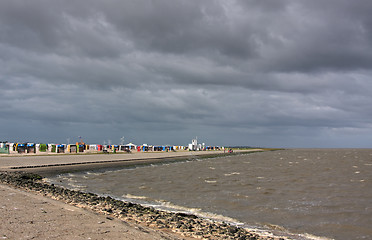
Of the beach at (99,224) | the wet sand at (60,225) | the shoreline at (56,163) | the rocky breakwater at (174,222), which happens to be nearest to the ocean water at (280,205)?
the rocky breakwater at (174,222)

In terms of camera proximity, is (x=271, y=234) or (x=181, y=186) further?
(x=181, y=186)

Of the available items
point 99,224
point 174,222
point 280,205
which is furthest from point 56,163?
point 99,224

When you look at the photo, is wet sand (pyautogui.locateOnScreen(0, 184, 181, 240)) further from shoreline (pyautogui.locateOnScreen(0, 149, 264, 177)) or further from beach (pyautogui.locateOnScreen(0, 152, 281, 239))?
shoreline (pyautogui.locateOnScreen(0, 149, 264, 177))

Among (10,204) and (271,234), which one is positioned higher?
(10,204)

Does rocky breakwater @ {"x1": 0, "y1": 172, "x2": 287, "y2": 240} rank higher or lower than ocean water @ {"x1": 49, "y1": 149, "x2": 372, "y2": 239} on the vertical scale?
higher

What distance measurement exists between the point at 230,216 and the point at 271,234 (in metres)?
2.92

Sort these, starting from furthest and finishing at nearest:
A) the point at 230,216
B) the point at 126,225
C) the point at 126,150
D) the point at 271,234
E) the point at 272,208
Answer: the point at 126,150, the point at 272,208, the point at 230,216, the point at 271,234, the point at 126,225

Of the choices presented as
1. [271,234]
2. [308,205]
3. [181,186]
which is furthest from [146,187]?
[271,234]

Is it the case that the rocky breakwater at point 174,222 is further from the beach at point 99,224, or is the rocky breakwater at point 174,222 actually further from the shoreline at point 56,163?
the shoreline at point 56,163

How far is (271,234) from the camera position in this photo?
1014cm

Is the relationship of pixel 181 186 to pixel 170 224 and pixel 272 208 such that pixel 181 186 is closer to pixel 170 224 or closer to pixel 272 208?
pixel 272 208

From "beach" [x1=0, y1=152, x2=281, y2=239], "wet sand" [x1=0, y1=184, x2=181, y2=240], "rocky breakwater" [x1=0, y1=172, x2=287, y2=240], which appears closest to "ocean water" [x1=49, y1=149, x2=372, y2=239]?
"rocky breakwater" [x1=0, y1=172, x2=287, y2=240]

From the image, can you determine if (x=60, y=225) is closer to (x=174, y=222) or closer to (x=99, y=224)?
(x=99, y=224)

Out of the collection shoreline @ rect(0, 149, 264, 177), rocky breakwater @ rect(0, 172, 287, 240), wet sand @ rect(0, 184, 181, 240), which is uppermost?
wet sand @ rect(0, 184, 181, 240)
